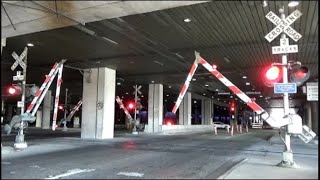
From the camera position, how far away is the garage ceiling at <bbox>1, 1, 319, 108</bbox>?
13023 mm

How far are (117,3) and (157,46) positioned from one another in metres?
9.01

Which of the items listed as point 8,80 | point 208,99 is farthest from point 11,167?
point 208,99

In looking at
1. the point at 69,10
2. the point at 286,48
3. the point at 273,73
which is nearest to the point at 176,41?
the point at 273,73

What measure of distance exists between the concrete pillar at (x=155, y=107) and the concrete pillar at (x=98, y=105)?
36.2ft

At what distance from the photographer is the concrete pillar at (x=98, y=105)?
2620 centimetres

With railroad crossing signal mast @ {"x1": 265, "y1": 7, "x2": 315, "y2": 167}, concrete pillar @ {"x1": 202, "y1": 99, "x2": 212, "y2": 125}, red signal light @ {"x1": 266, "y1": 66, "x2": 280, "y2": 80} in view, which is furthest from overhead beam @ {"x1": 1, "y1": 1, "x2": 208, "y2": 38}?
concrete pillar @ {"x1": 202, "y1": 99, "x2": 212, "y2": 125}

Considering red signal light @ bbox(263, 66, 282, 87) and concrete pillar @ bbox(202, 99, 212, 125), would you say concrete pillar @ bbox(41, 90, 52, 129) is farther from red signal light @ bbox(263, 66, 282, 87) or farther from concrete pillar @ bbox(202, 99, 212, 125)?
red signal light @ bbox(263, 66, 282, 87)

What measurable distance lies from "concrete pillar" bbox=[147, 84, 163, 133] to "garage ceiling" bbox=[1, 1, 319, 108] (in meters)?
11.2

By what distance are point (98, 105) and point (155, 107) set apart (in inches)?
497

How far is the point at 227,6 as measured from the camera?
1212cm

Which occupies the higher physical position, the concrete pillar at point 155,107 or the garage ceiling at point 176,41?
the garage ceiling at point 176,41

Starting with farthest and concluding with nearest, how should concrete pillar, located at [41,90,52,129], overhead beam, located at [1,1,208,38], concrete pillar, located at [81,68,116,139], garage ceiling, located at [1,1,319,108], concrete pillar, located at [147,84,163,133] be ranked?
1. concrete pillar, located at [41,90,52,129]
2. concrete pillar, located at [147,84,163,133]
3. concrete pillar, located at [81,68,116,139]
4. garage ceiling, located at [1,1,319,108]
5. overhead beam, located at [1,1,208,38]

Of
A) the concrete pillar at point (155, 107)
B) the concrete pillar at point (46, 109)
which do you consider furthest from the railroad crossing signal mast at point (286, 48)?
the concrete pillar at point (46, 109)

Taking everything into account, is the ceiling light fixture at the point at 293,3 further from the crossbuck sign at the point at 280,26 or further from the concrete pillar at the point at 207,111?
the concrete pillar at the point at 207,111
